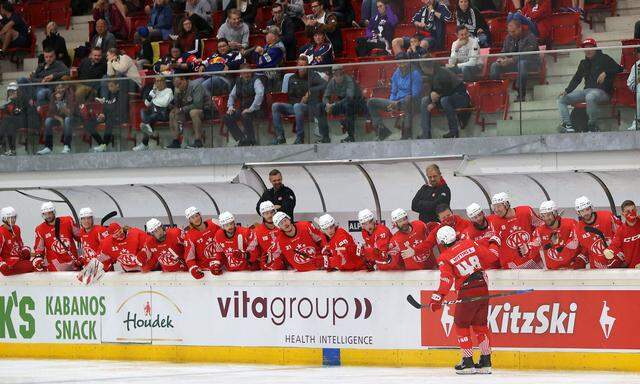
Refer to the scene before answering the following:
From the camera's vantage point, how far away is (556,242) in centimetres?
1750

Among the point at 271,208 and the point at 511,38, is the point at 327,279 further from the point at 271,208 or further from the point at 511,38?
the point at 511,38

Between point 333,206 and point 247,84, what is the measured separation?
2322 mm

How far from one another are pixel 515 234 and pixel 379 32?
A: 603 centimetres

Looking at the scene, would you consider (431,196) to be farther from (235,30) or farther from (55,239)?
(235,30)

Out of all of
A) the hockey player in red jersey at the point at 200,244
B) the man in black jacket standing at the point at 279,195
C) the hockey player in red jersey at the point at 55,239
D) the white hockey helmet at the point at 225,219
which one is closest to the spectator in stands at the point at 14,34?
the hockey player in red jersey at the point at 55,239

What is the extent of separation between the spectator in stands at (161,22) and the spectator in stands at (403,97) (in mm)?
6771

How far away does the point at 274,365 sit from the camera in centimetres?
1870

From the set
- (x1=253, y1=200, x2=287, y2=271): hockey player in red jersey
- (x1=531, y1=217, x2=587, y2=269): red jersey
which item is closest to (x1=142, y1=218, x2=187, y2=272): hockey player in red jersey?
(x1=253, y1=200, x2=287, y2=271): hockey player in red jersey

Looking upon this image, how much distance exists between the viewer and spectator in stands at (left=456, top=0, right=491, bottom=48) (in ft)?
74.1

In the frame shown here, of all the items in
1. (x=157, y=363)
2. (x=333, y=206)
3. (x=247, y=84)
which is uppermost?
(x=247, y=84)

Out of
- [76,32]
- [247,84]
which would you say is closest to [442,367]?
[247,84]

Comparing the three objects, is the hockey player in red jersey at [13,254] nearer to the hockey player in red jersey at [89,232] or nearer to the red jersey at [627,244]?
the hockey player in red jersey at [89,232]

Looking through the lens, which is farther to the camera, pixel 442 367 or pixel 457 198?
pixel 457 198

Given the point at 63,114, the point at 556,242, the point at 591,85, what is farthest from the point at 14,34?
the point at 556,242
